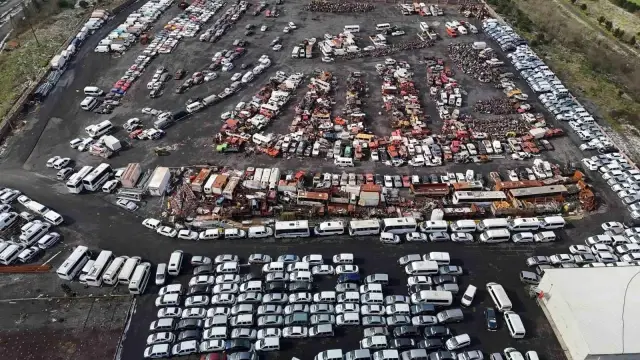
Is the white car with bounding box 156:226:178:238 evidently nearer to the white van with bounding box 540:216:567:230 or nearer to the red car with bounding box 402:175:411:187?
the red car with bounding box 402:175:411:187

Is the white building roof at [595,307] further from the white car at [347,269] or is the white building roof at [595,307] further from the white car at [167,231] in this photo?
the white car at [167,231]

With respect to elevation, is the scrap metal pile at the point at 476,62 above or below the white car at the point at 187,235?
above

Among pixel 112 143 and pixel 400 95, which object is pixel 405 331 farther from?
pixel 112 143

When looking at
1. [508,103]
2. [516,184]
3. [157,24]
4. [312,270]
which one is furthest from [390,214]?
[157,24]

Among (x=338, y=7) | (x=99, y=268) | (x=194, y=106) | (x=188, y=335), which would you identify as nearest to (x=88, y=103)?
(x=194, y=106)

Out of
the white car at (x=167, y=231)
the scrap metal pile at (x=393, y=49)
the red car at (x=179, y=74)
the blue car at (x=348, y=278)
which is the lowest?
the white car at (x=167, y=231)

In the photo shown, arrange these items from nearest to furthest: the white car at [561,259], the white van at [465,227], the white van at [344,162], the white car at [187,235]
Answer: the white car at [561,259]
the white car at [187,235]
the white van at [465,227]
the white van at [344,162]

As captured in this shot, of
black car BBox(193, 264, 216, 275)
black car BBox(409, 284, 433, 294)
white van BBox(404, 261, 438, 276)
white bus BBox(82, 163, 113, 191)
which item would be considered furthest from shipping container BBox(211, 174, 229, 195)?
black car BBox(409, 284, 433, 294)

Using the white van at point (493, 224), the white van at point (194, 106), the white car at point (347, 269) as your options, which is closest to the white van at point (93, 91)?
the white van at point (194, 106)
